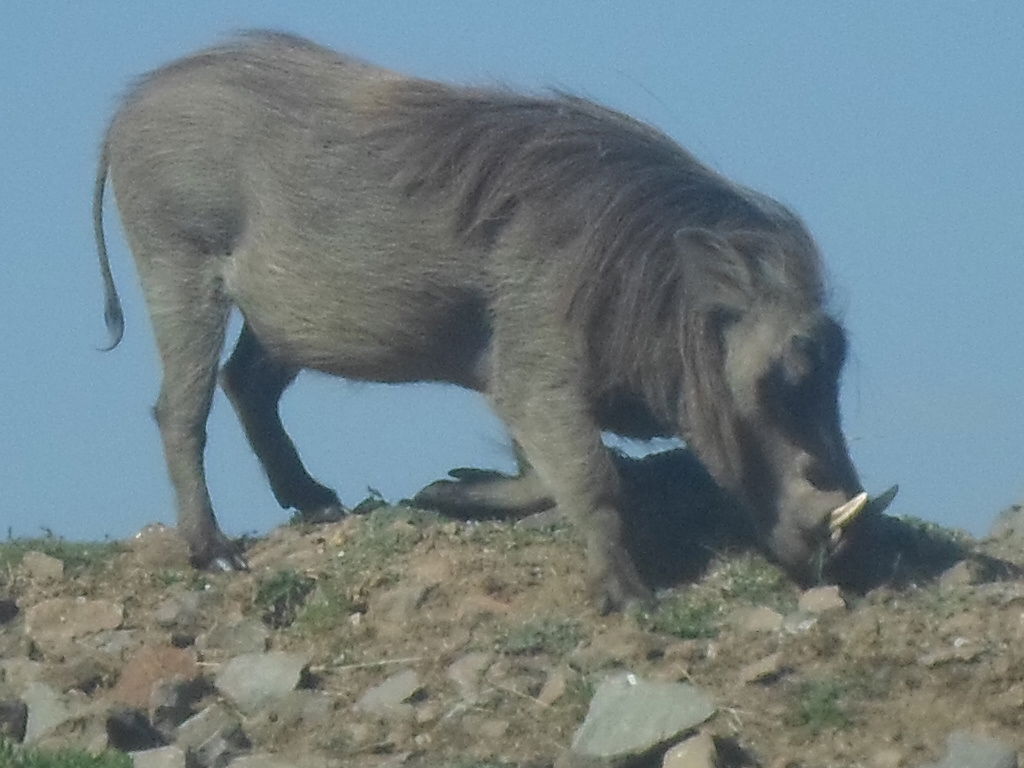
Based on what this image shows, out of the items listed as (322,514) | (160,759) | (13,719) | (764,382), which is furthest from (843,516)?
(13,719)

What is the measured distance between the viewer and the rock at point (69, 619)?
22.0 feet

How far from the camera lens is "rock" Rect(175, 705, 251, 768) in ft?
18.5

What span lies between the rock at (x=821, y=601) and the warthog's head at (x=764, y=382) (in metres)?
0.37

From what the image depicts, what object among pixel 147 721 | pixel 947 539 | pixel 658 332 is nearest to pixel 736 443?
pixel 658 332

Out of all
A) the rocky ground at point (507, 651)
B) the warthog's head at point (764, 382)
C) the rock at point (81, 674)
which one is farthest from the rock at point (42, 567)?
the warthog's head at point (764, 382)

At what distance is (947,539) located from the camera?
737 centimetres

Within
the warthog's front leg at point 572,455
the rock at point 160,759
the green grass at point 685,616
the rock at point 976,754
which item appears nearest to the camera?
the rock at point 976,754

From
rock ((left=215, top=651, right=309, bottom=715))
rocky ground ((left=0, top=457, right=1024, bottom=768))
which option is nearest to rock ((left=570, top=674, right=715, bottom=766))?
rocky ground ((left=0, top=457, right=1024, bottom=768))

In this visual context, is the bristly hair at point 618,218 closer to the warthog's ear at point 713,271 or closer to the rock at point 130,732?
the warthog's ear at point 713,271

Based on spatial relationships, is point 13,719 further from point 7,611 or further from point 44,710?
point 7,611

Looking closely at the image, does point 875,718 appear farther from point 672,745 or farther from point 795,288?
point 795,288

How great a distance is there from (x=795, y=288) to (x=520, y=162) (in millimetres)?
1006

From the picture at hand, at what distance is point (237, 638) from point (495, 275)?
1499 millimetres

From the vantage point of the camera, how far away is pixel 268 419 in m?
8.46
